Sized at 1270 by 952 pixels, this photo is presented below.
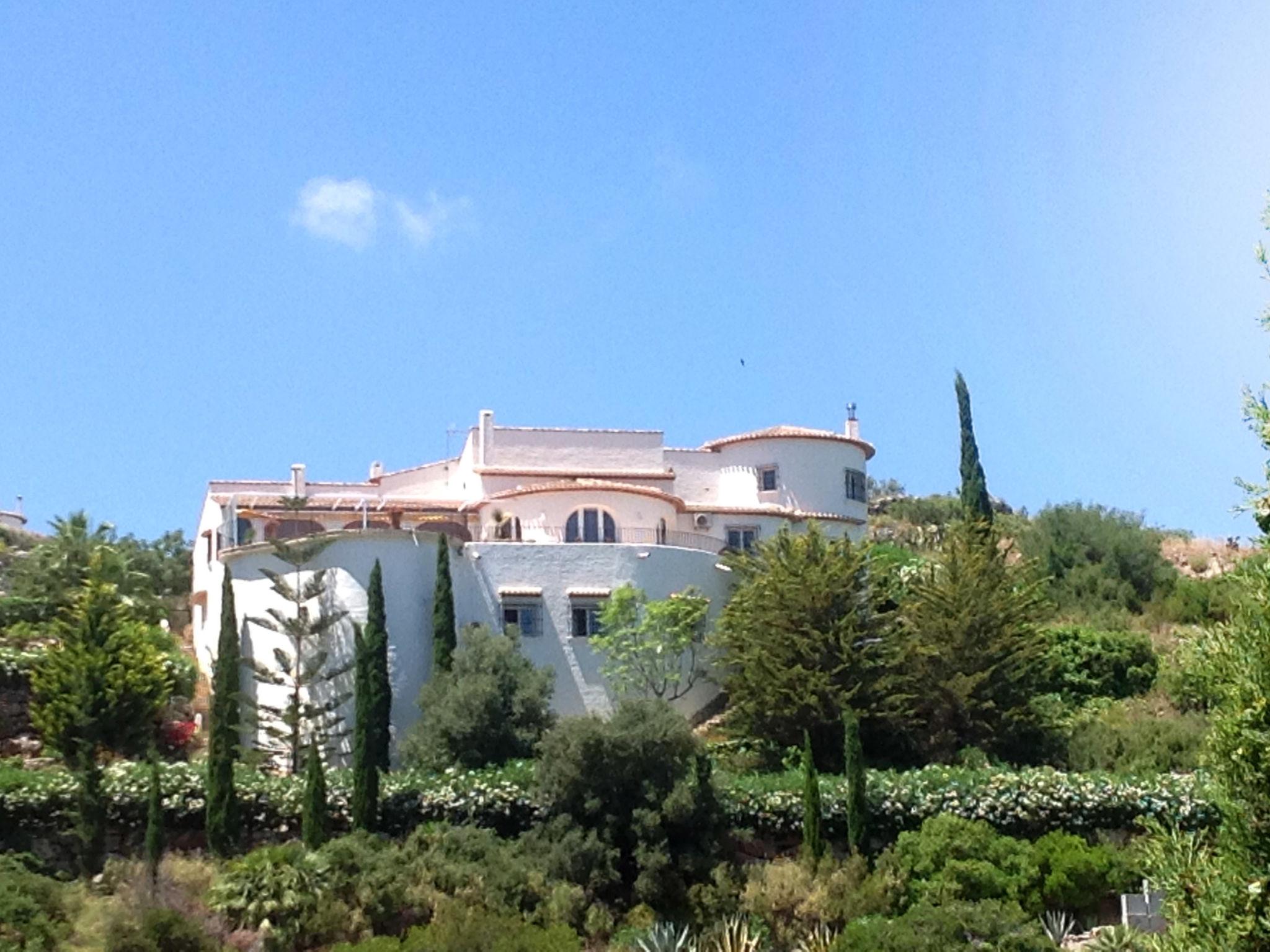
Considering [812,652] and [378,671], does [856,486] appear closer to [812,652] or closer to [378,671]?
[812,652]

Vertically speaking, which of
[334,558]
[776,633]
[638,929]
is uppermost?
[334,558]

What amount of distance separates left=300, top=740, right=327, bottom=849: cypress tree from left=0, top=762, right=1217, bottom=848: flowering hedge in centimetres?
131

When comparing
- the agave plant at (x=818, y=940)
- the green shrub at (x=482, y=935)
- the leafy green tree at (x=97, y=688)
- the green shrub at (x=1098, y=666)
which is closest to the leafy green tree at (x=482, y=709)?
the leafy green tree at (x=97, y=688)

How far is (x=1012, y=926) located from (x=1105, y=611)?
75.6 ft

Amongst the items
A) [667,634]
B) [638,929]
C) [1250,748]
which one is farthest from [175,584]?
[1250,748]

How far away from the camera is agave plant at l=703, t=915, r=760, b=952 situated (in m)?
27.9

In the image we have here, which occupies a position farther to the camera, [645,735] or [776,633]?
[776,633]

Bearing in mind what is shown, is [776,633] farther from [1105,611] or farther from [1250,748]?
[1250,748]

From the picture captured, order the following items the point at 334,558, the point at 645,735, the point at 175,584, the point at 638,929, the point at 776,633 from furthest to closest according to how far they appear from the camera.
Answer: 1. the point at 175,584
2. the point at 334,558
3. the point at 776,633
4. the point at 645,735
5. the point at 638,929

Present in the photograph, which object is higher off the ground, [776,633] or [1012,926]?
[776,633]

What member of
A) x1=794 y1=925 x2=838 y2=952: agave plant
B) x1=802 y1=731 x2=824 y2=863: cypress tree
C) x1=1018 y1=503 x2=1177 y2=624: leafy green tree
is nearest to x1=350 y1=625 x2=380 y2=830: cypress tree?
x1=802 y1=731 x2=824 y2=863: cypress tree

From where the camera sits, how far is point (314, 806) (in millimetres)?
30312

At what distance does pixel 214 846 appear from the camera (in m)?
31.0

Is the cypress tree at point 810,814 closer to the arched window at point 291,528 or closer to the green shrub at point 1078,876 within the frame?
the green shrub at point 1078,876
